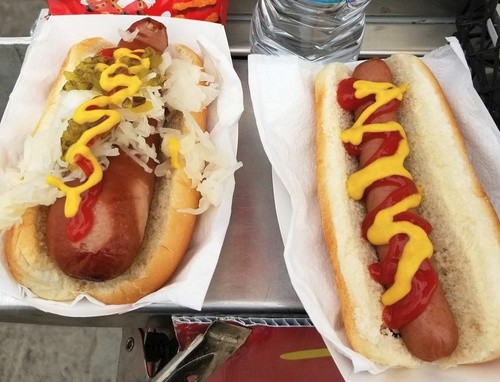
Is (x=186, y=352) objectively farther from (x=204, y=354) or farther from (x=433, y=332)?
(x=433, y=332)

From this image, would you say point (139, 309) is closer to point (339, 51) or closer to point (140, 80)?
point (140, 80)

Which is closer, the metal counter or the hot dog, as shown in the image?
the hot dog

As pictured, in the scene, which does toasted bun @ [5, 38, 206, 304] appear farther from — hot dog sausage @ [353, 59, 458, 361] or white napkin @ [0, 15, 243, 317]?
hot dog sausage @ [353, 59, 458, 361]

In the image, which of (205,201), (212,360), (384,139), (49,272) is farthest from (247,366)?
(384,139)

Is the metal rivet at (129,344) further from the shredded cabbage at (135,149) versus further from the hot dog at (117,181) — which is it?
the shredded cabbage at (135,149)

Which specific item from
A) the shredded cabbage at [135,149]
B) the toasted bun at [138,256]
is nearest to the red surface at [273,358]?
the toasted bun at [138,256]

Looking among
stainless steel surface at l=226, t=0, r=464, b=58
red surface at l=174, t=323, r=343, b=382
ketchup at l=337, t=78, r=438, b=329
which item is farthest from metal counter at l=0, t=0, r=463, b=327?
ketchup at l=337, t=78, r=438, b=329

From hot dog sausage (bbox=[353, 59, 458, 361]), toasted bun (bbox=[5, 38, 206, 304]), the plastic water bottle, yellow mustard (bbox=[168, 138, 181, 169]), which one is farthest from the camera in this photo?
the plastic water bottle
